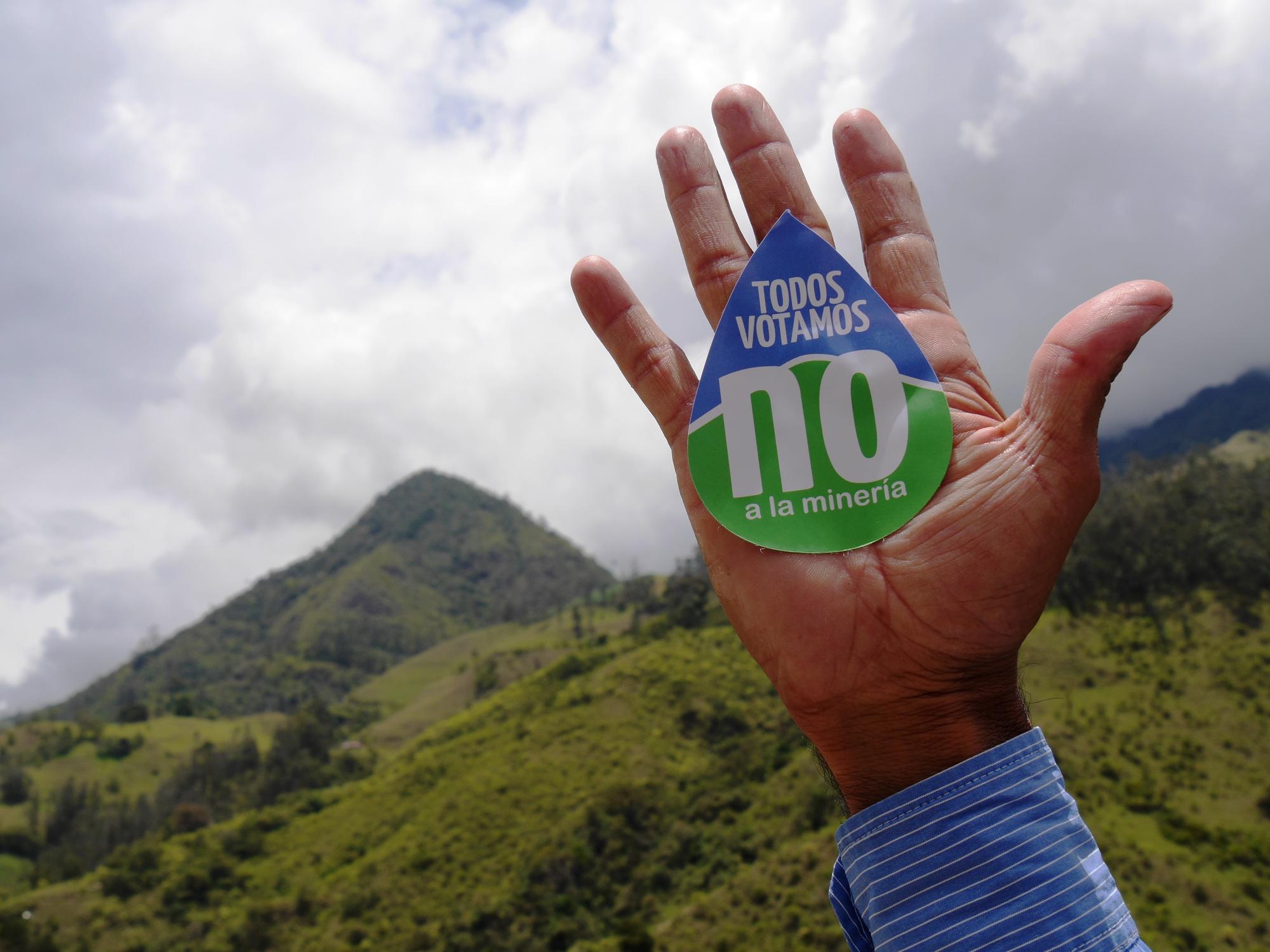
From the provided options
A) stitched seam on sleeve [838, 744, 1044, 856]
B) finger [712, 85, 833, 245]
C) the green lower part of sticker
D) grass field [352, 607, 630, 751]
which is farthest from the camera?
grass field [352, 607, 630, 751]

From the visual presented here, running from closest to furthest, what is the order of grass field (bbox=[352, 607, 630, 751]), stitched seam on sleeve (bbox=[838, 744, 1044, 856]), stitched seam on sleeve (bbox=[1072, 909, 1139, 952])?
stitched seam on sleeve (bbox=[1072, 909, 1139, 952])
stitched seam on sleeve (bbox=[838, 744, 1044, 856])
grass field (bbox=[352, 607, 630, 751])

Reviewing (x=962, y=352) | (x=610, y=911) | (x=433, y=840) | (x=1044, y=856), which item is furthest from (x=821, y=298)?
(x=433, y=840)

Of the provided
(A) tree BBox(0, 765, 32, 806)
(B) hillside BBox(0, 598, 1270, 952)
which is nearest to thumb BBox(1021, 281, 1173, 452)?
(B) hillside BBox(0, 598, 1270, 952)

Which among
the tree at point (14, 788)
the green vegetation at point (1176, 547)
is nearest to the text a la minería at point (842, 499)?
the green vegetation at point (1176, 547)

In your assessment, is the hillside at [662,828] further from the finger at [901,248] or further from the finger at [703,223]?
the finger at [703,223]

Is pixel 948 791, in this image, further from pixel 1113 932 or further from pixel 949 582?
pixel 949 582

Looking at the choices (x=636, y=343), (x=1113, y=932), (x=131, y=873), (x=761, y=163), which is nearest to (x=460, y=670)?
(x=131, y=873)

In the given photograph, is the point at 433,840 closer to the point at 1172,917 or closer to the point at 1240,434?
the point at 1172,917

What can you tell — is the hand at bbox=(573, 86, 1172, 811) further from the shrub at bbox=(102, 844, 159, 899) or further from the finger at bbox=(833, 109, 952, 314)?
the shrub at bbox=(102, 844, 159, 899)
